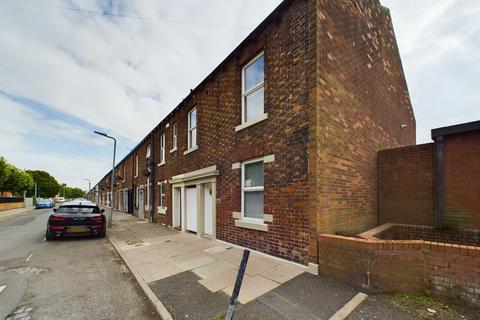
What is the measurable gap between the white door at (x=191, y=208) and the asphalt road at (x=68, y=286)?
3225mm

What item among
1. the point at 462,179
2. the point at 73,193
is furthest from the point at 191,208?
the point at 73,193

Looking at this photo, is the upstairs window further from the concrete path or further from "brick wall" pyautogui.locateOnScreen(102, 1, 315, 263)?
the concrete path

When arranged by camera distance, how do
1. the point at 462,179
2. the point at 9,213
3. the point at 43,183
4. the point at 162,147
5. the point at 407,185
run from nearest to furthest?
1. the point at 462,179
2. the point at 407,185
3. the point at 162,147
4. the point at 9,213
5. the point at 43,183

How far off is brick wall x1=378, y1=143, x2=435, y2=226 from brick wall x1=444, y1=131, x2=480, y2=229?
475 millimetres

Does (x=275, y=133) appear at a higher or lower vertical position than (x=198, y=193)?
higher

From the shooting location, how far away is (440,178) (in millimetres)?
6398

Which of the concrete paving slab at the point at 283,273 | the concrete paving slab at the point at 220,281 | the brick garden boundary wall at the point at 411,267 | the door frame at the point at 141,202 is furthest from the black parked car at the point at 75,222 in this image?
the brick garden boundary wall at the point at 411,267

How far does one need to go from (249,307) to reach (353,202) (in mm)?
4137

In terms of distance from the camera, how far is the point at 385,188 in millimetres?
7668

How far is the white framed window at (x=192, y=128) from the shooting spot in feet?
34.4

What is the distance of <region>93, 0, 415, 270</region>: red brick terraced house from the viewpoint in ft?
17.1

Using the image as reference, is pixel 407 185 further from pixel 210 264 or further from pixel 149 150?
pixel 149 150

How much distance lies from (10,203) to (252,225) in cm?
4185

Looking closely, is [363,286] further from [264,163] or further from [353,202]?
[264,163]
